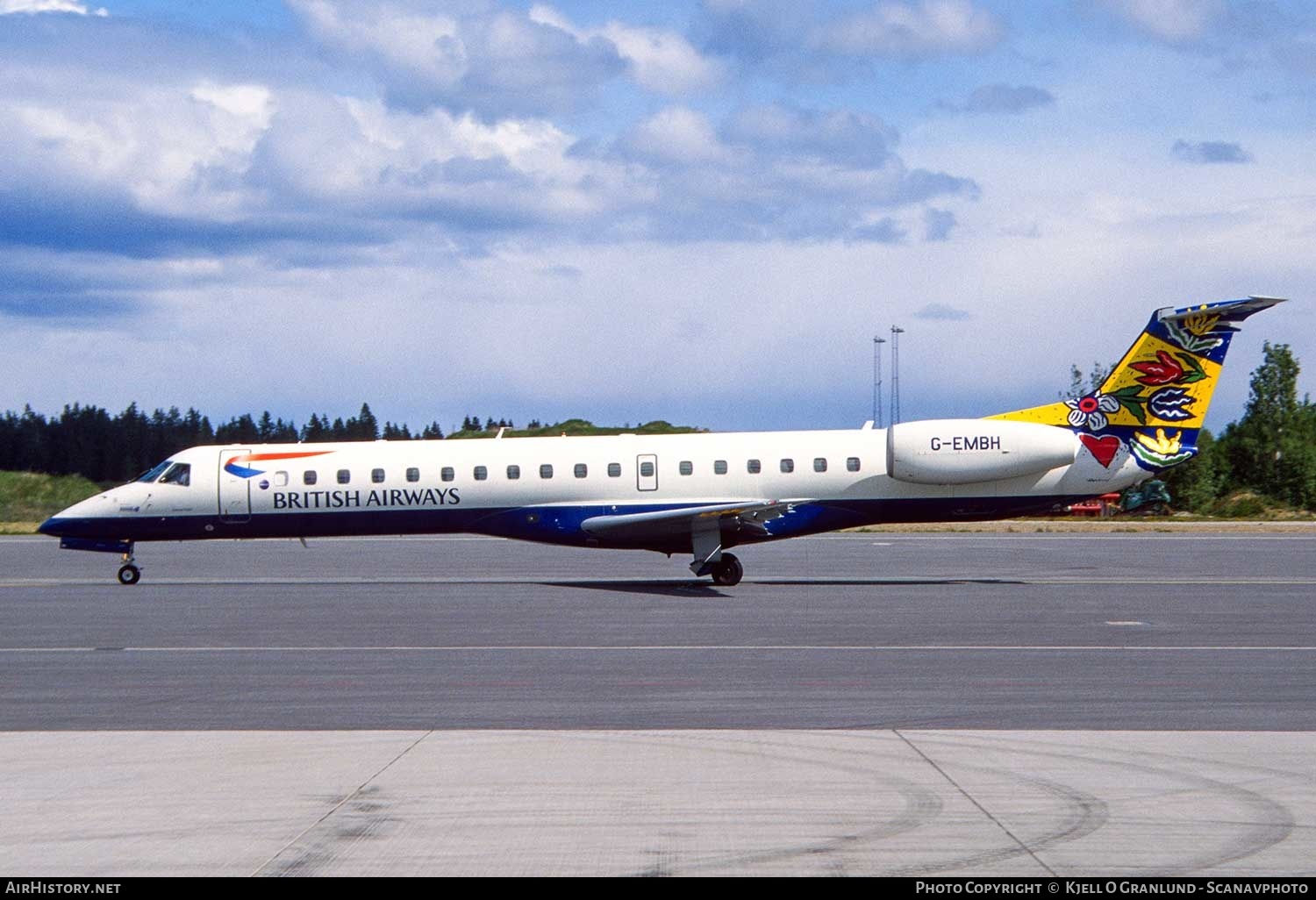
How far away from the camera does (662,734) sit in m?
11.0

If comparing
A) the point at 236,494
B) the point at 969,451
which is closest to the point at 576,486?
the point at 236,494

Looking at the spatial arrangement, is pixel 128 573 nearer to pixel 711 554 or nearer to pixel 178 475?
pixel 178 475

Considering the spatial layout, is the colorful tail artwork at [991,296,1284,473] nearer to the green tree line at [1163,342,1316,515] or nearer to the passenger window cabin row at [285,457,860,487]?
the passenger window cabin row at [285,457,860,487]

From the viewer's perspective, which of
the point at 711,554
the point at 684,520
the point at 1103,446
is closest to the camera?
the point at 684,520

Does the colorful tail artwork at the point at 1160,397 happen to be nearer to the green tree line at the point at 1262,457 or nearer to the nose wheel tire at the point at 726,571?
the nose wheel tire at the point at 726,571

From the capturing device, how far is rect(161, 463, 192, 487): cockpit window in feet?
94.5

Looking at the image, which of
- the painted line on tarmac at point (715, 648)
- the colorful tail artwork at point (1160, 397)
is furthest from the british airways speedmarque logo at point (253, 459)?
the colorful tail artwork at point (1160, 397)

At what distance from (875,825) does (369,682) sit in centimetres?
747

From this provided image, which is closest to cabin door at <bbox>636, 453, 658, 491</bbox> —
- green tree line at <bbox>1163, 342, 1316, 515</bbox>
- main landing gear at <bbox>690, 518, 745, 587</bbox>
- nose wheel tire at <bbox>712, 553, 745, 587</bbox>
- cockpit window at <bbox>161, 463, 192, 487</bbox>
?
main landing gear at <bbox>690, 518, 745, 587</bbox>

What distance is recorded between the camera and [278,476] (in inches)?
1122

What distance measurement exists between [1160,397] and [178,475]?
66.4 ft

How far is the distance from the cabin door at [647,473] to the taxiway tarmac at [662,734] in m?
3.72
